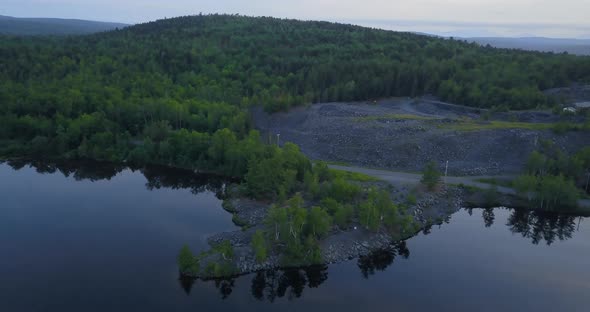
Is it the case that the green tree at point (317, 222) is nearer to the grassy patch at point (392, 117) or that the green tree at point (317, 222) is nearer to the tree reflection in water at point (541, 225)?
the tree reflection in water at point (541, 225)

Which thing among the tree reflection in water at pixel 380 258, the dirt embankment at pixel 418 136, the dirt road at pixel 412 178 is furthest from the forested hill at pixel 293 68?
the tree reflection in water at pixel 380 258

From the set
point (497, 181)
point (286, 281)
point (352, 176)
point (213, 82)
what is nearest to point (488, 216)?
point (497, 181)

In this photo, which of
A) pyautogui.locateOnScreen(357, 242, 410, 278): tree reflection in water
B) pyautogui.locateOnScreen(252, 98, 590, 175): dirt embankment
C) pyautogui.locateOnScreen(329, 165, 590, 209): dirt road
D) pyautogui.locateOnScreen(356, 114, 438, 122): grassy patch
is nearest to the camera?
pyautogui.locateOnScreen(357, 242, 410, 278): tree reflection in water

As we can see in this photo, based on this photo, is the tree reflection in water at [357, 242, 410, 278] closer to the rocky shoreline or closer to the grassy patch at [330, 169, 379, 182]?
the rocky shoreline

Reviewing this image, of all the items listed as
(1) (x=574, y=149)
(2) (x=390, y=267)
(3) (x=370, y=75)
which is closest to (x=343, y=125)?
(3) (x=370, y=75)

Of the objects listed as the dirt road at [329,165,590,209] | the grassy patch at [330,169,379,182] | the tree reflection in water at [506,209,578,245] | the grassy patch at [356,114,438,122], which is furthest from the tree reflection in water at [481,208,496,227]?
the grassy patch at [356,114,438,122]

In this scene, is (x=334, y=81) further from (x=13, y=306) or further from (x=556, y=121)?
(x=13, y=306)

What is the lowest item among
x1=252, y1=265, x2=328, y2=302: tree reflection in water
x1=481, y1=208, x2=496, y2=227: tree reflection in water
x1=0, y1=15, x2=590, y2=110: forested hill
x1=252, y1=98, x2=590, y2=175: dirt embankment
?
x1=252, y1=265, x2=328, y2=302: tree reflection in water
